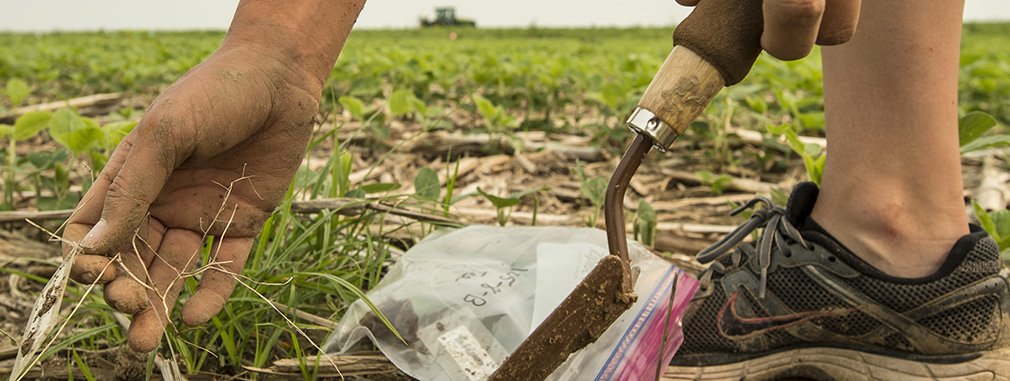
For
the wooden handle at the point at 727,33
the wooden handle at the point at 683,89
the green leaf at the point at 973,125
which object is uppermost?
the wooden handle at the point at 727,33

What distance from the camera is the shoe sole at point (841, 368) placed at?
1173mm

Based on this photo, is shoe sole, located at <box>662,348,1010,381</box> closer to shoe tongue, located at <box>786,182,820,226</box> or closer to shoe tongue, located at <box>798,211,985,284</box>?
shoe tongue, located at <box>798,211,985,284</box>

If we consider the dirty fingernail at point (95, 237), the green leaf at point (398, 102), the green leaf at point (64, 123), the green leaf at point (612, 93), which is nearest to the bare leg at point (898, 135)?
the dirty fingernail at point (95, 237)

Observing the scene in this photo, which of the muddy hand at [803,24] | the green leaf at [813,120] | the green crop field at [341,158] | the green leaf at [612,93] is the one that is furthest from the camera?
the green leaf at [612,93]

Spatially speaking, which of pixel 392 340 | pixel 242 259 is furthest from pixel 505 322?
pixel 242 259

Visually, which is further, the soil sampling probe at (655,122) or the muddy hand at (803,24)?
the soil sampling probe at (655,122)

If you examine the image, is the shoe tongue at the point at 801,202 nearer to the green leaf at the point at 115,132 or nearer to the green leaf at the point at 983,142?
the green leaf at the point at 983,142

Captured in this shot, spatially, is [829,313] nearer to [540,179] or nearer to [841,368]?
[841,368]

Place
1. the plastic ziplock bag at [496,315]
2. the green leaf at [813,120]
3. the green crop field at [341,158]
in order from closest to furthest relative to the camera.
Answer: the plastic ziplock bag at [496,315] → the green crop field at [341,158] → the green leaf at [813,120]

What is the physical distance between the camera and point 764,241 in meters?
1.31

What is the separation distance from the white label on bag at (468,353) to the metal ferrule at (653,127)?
0.53 meters

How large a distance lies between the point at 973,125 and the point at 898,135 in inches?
17.0

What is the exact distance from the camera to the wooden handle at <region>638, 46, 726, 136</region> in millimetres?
837

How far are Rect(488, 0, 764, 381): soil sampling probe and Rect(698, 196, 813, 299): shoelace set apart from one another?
0.51 meters
